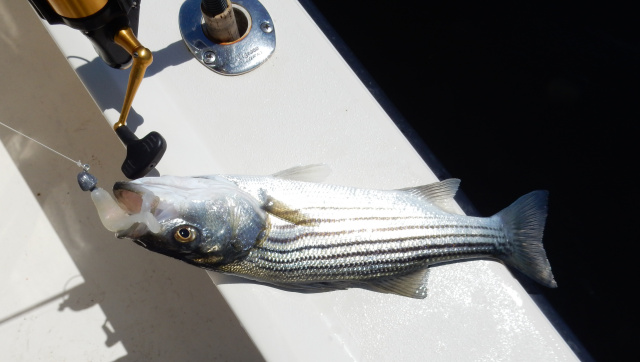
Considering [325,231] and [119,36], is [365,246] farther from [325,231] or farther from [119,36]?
[119,36]

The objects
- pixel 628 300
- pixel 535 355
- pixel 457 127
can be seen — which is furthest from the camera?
pixel 457 127

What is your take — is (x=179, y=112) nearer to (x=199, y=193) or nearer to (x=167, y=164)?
(x=167, y=164)

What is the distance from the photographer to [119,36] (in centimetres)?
135

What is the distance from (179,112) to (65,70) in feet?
3.78

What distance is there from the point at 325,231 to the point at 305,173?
0.22 m

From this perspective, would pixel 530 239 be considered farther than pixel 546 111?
No

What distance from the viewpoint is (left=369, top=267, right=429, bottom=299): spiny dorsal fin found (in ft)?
5.28

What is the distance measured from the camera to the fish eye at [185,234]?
55.7 inches

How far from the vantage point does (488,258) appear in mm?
1693

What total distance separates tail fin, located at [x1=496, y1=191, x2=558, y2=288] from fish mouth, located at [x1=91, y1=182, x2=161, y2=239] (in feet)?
4.00

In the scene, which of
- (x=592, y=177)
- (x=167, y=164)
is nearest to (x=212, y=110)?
(x=167, y=164)

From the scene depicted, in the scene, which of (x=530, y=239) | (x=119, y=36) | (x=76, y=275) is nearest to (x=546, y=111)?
(x=530, y=239)

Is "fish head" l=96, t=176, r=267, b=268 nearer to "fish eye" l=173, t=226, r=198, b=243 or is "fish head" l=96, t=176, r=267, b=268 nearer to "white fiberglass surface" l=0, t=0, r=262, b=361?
"fish eye" l=173, t=226, r=198, b=243

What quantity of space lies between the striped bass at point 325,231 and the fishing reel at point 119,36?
9cm
